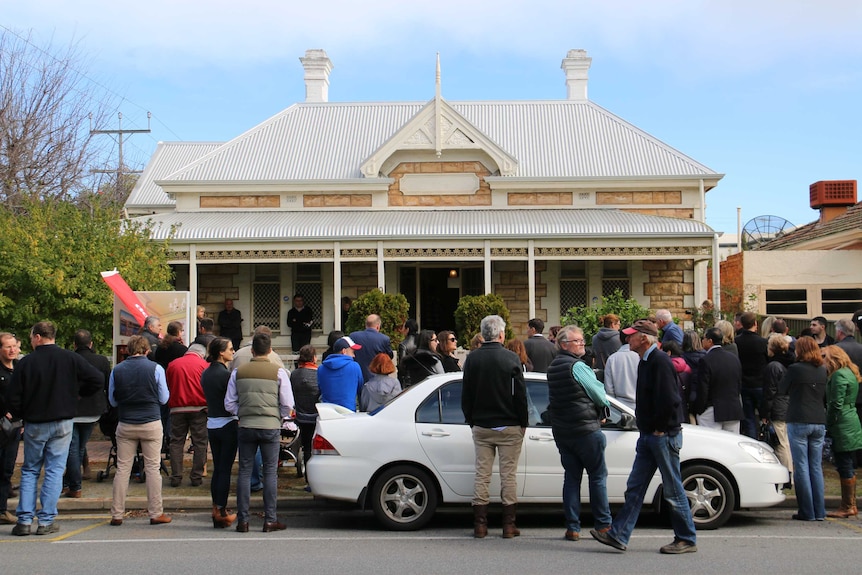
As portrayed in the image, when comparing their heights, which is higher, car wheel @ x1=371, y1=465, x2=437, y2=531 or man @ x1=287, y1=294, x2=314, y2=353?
man @ x1=287, y1=294, x2=314, y2=353

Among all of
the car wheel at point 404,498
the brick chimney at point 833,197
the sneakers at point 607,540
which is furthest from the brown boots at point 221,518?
the brick chimney at point 833,197

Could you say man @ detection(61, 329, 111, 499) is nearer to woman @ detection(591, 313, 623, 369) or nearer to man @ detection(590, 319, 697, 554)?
man @ detection(590, 319, 697, 554)

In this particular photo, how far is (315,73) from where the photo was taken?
2623cm

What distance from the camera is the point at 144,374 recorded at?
8.64 metres

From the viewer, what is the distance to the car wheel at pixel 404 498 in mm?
8266

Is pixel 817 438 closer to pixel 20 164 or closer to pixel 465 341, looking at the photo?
pixel 465 341

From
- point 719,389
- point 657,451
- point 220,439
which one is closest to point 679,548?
point 657,451

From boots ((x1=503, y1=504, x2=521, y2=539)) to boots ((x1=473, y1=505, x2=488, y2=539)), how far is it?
0.17 metres

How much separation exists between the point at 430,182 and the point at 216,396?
13403mm

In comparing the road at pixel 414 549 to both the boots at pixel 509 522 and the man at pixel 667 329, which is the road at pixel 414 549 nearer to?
the boots at pixel 509 522

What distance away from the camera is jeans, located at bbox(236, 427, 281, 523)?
8.21 m

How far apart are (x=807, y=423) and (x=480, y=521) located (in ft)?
10.9

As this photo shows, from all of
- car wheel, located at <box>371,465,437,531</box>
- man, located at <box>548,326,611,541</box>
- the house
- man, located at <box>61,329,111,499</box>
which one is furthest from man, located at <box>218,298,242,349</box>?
man, located at <box>548,326,611,541</box>

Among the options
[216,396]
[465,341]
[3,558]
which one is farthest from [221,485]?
[465,341]
